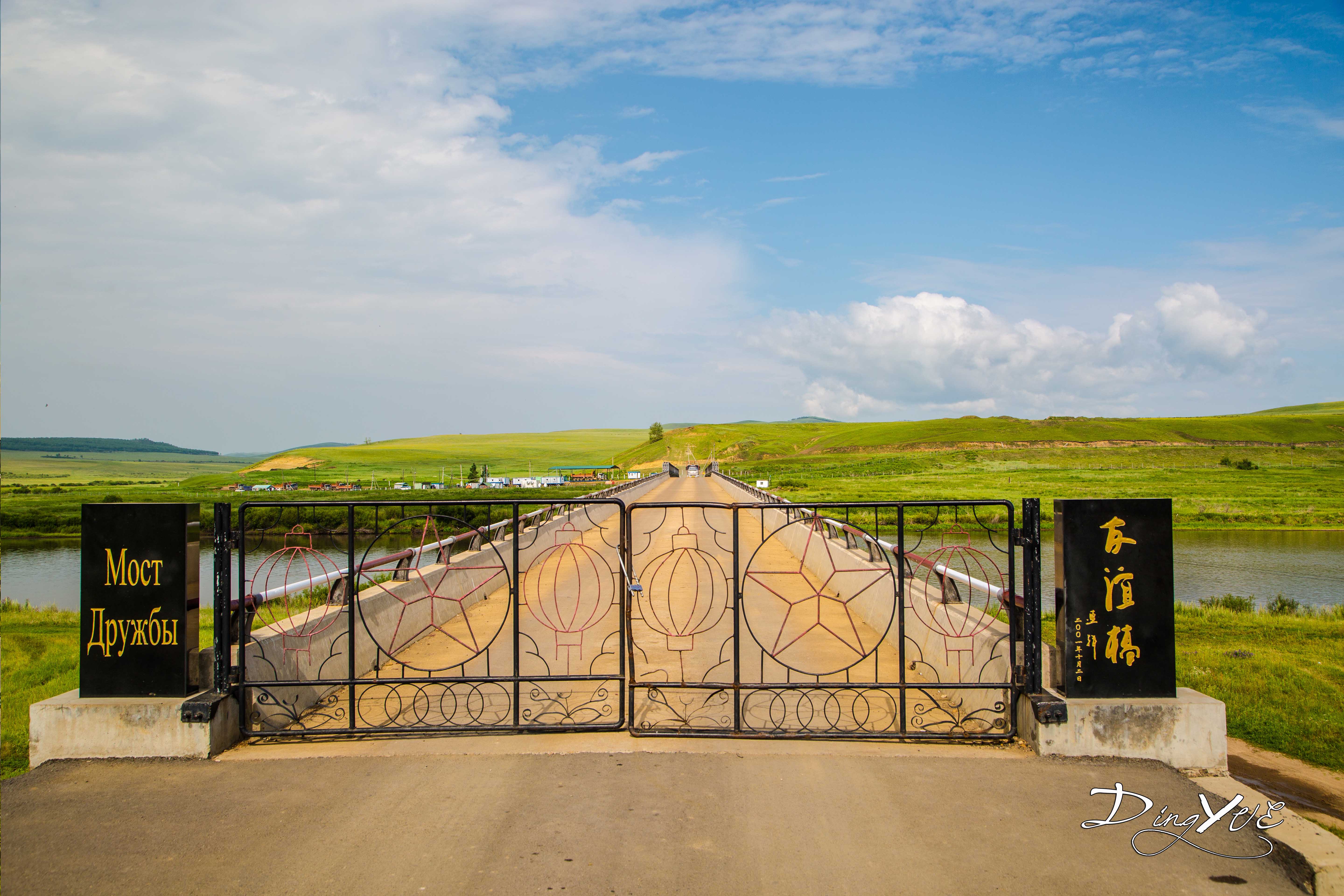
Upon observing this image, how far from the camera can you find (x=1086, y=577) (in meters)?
5.50

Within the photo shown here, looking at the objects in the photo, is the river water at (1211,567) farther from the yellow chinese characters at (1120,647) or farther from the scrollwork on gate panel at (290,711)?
the yellow chinese characters at (1120,647)

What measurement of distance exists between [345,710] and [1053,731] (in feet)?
18.8

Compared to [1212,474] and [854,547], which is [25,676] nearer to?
[854,547]

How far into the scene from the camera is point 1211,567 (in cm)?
2653

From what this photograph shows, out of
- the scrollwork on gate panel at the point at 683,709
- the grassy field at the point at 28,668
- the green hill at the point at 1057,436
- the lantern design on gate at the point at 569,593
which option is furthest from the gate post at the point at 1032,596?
the green hill at the point at 1057,436

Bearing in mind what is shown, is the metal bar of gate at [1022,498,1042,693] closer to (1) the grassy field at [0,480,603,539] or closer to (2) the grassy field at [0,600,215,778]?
(1) the grassy field at [0,480,603,539]

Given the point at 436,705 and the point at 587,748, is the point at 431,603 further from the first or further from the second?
the point at 587,748

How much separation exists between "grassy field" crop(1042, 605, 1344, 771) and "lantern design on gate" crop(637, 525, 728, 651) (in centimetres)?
406

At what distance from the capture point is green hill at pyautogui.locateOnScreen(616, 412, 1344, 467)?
442 feet

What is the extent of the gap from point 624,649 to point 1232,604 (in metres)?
18.1

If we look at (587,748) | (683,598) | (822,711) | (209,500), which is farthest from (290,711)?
(209,500)

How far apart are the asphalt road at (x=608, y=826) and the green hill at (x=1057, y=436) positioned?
441 ft

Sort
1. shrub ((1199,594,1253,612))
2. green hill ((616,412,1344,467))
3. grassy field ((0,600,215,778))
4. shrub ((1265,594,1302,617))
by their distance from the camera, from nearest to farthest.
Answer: grassy field ((0,600,215,778)) → shrub ((1265,594,1302,617)) → shrub ((1199,594,1253,612)) → green hill ((616,412,1344,467))

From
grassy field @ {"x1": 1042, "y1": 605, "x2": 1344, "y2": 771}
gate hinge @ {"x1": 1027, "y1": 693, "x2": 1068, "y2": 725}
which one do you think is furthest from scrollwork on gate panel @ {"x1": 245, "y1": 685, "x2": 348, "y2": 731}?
grassy field @ {"x1": 1042, "y1": 605, "x2": 1344, "y2": 771}
